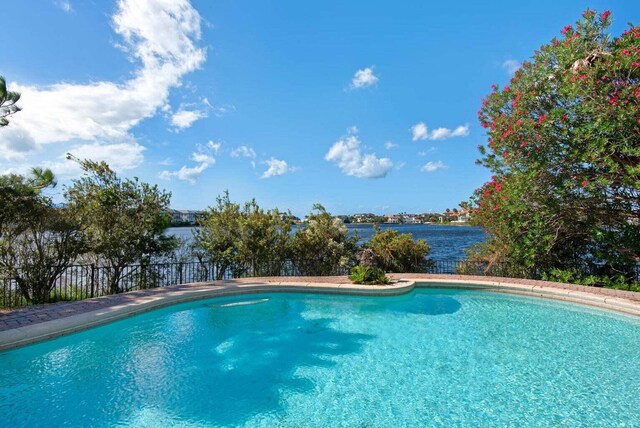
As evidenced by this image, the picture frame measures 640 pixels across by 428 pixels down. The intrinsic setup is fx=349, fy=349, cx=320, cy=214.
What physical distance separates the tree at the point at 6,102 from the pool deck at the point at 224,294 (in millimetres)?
4181

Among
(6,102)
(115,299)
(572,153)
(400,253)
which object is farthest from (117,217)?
(572,153)

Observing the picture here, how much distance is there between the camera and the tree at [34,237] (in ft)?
26.8

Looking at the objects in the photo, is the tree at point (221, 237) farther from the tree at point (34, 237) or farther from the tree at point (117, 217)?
the tree at point (34, 237)

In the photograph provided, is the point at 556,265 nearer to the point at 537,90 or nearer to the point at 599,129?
the point at 599,129

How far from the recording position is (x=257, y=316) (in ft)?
28.7

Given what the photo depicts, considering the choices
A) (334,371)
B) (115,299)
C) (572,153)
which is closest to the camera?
(334,371)

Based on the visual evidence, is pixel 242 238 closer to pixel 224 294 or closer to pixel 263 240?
pixel 263 240

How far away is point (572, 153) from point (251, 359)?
9200 millimetres

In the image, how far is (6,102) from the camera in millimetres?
7520

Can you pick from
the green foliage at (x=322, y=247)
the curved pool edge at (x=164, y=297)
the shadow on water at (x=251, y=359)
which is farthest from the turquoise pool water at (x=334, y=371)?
the green foliage at (x=322, y=247)

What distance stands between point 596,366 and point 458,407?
3071mm

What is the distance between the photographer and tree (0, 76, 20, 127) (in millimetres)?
7360

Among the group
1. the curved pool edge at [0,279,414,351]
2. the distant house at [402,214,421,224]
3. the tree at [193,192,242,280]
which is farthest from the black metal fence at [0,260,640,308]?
the distant house at [402,214,421,224]

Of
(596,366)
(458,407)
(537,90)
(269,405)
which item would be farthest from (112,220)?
(537,90)
